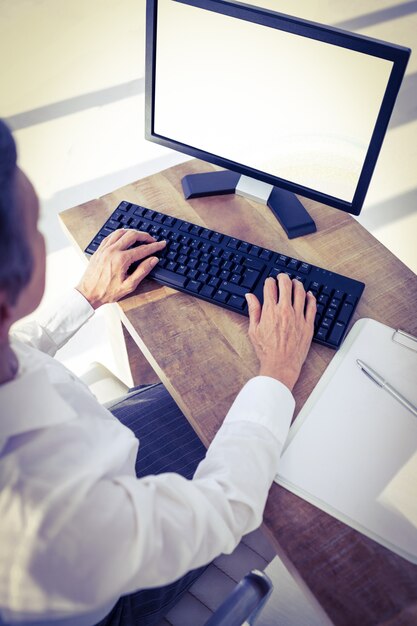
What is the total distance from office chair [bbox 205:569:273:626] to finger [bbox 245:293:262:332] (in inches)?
15.7

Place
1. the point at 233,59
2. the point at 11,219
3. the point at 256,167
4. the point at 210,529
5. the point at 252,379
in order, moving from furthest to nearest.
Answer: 1. the point at 256,167
2. the point at 233,59
3. the point at 252,379
4. the point at 210,529
5. the point at 11,219

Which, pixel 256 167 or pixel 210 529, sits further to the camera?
pixel 256 167

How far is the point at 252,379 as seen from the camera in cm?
87

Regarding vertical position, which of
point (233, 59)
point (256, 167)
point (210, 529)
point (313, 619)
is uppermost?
point (233, 59)

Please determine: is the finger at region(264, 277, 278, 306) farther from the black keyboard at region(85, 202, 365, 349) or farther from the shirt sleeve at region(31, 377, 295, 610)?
the shirt sleeve at region(31, 377, 295, 610)

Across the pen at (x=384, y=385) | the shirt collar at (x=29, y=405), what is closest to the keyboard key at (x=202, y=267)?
the pen at (x=384, y=385)

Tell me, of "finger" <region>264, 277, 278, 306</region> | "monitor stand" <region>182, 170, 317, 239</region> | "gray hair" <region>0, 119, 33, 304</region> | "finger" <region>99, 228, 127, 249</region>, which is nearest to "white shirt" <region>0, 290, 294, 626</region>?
"gray hair" <region>0, 119, 33, 304</region>

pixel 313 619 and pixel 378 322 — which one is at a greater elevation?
pixel 378 322

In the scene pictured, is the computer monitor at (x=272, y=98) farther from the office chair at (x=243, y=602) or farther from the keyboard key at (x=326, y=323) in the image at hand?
the office chair at (x=243, y=602)

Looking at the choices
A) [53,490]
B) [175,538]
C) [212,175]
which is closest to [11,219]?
[53,490]

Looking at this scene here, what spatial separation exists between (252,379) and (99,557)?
1.23ft

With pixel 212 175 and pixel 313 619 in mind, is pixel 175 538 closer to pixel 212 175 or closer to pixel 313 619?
pixel 313 619

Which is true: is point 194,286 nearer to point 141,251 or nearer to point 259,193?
point 141,251

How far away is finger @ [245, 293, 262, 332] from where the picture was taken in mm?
953
